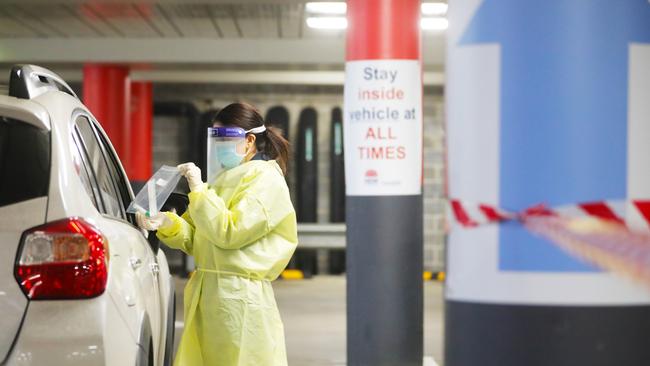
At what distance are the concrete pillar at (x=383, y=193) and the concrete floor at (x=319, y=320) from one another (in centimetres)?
49

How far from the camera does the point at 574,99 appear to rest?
6.96ft

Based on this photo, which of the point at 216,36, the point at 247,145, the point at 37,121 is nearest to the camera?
the point at 37,121

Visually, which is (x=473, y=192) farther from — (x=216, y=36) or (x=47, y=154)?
(x=216, y=36)

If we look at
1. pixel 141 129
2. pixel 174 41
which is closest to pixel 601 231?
pixel 174 41

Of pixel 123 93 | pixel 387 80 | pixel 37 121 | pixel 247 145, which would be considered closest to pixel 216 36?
pixel 123 93

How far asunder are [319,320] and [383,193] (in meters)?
4.45

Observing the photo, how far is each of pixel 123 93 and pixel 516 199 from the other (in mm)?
11142

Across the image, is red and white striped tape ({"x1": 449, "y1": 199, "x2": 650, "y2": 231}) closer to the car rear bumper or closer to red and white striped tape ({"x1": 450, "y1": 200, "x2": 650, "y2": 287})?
red and white striped tape ({"x1": 450, "y1": 200, "x2": 650, "y2": 287})

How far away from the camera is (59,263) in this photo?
2832mm

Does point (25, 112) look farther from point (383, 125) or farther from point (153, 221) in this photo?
point (383, 125)

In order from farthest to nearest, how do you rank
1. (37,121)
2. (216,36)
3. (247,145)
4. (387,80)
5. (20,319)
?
(216,36) → (387,80) → (247,145) → (37,121) → (20,319)

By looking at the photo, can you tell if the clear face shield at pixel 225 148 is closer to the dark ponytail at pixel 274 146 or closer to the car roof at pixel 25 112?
the dark ponytail at pixel 274 146

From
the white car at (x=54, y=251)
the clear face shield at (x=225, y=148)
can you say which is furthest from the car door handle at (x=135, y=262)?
the clear face shield at (x=225, y=148)

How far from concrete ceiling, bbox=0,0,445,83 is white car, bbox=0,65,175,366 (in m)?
7.89
